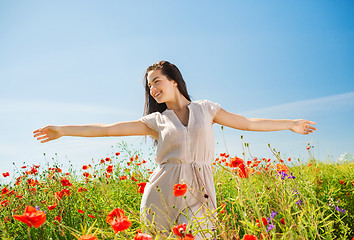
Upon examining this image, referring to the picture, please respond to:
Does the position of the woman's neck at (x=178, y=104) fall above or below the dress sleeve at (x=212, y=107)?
above

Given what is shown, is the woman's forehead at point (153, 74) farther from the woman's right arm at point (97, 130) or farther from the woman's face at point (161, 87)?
the woman's right arm at point (97, 130)

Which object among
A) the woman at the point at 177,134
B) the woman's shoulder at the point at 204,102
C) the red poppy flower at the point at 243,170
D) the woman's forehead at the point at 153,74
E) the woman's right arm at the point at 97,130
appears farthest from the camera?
the woman's forehead at the point at 153,74

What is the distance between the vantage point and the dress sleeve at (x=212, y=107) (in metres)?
2.95

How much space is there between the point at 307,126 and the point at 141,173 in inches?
90.9

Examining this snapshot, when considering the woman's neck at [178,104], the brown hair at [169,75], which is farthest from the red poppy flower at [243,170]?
the brown hair at [169,75]

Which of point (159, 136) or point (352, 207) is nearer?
point (159, 136)

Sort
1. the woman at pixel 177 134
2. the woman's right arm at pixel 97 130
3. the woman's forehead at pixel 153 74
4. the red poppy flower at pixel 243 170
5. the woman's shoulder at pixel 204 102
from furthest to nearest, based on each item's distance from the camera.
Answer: the woman's forehead at pixel 153 74 < the woman's shoulder at pixel 204 102 < the woman's right arm at pixel 97 130 < the woman at pixel 177 134 < the red poppy flower at pixel 243 170

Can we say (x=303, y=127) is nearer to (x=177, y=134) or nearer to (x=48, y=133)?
(x=177, y=134)

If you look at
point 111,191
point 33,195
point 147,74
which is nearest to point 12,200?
point 33,195

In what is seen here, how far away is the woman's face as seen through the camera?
300cm

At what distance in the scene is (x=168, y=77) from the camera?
3.12 meters

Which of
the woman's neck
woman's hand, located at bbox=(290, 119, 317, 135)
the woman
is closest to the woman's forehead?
the woman

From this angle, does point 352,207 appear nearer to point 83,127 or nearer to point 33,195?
point 83,127

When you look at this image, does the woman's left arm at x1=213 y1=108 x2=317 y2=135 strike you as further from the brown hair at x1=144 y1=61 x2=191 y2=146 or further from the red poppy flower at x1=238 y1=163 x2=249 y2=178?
the red poppy flower at x1=238 y1=163 x2=249 y2=178
